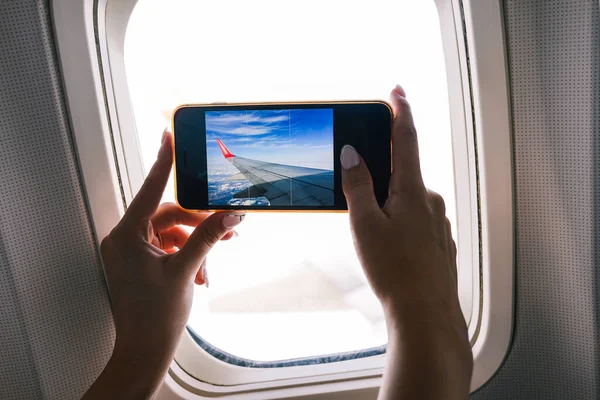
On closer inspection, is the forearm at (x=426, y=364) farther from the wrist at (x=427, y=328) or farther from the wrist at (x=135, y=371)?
the wrist at (x=135, y=371)

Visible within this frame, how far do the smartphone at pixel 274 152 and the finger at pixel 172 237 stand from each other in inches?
5.3

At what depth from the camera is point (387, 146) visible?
76 cm

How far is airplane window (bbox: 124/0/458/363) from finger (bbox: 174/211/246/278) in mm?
413

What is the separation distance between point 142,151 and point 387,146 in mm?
635

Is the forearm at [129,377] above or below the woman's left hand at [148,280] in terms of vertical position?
below

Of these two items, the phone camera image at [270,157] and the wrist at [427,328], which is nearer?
the wrist at [427,328]

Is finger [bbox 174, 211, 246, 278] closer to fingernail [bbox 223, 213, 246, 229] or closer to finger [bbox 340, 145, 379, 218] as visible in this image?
fingernail [bbox 223, 213, 246, 229]

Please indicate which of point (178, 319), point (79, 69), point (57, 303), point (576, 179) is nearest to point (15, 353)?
point (57, 303)

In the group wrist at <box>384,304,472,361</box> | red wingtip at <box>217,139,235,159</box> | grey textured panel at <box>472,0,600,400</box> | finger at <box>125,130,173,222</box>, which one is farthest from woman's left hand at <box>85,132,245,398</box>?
grey textured panel at <box>472,0,600,400</box>

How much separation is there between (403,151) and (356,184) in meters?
0.10

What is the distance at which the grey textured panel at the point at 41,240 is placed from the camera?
755 millimetres

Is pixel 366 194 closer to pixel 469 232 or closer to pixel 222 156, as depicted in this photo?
pixel 222 156

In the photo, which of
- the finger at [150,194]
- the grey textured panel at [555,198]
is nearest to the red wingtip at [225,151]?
the finger at [150,194]

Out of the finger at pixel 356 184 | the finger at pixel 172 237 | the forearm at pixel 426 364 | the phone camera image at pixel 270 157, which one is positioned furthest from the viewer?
the finger at pixel 172 237
